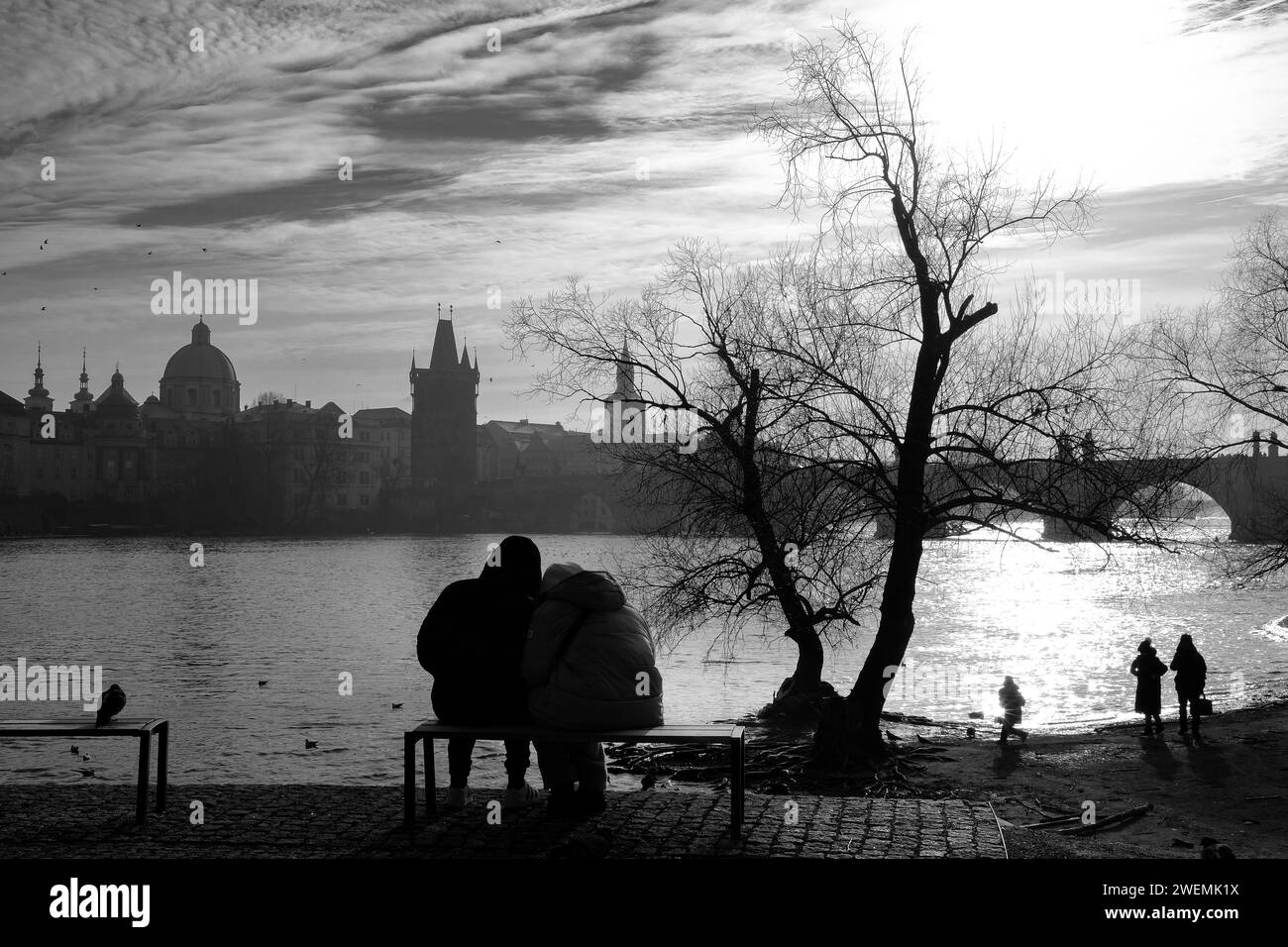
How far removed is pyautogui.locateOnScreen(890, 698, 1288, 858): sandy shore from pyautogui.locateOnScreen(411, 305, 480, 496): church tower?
428ft

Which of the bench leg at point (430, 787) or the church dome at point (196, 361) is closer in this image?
the bench leg at point (430, 787)

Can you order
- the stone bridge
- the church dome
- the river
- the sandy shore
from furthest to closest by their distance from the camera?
the church dome → the river → the stone bridge → the sandy shore

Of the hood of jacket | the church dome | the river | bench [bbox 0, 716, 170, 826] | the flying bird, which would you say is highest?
the church dome

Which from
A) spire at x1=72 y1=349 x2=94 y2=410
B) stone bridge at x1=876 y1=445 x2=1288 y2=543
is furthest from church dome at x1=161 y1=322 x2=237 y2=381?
stone bridge at x1=876 y1=445 x2=1288 y2=543

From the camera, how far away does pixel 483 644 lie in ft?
26.8

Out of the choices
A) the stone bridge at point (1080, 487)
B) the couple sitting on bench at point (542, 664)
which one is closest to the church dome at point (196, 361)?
the stone bridge at point (1080, 487)

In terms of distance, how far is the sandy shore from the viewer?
1241cm

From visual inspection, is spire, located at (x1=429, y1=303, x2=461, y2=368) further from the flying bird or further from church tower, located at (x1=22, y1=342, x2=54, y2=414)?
the flying bird

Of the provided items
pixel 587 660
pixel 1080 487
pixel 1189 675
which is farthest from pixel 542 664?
pixel 1189 675

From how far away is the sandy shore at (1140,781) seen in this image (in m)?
12.4

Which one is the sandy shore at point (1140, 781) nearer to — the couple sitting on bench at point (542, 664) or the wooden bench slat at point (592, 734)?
the wooden bench slat at point (592, 734)

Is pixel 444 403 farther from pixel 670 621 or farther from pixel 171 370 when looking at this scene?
pixel 670 621

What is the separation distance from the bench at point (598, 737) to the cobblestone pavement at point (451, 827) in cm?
20
